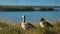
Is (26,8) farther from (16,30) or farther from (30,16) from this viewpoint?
(16,30)

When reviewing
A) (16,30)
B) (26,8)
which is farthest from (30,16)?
(16,30)

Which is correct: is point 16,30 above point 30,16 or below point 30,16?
below

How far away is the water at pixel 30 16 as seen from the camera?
6.40ft

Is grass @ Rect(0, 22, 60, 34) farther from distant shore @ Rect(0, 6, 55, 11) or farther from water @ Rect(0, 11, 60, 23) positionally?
distant shore @ Rect(0, 6, 55, 11)

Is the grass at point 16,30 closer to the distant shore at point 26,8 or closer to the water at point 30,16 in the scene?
the water at point 30,16

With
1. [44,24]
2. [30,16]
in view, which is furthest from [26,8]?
[44,24]

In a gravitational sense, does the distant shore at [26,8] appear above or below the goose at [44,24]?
above

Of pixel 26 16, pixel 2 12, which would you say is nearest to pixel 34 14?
pixel 26 16

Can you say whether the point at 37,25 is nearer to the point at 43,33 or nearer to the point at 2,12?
the point at 43,33

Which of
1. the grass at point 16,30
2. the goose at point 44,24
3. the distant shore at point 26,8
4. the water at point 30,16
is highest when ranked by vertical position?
the distant shore at point 26,8

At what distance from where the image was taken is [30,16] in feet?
6.46

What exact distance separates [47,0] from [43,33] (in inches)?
15.3


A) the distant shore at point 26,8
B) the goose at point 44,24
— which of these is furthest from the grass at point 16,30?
the distant shore at point 26,8

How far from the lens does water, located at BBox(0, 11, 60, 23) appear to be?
1.95m
